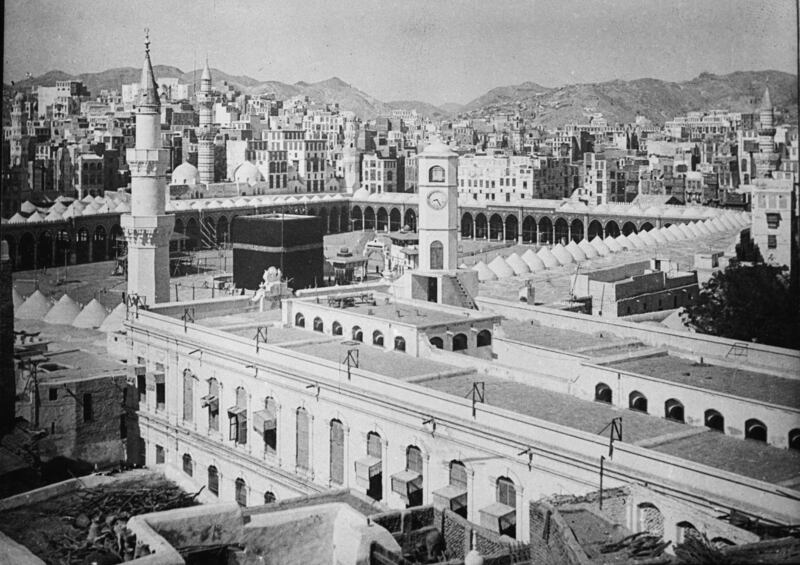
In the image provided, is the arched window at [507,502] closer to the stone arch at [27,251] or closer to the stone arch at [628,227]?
the stone arch at [27,251]

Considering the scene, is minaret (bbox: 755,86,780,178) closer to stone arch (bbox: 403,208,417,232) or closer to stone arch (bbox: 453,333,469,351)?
stone arch (bbox: 453,333,469,351)

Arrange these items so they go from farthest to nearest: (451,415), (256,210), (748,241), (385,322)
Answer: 1. (256,210)
2. (748,241)
3. (385,322)
4. (451,415)

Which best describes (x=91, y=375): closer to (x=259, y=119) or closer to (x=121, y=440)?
(x=121, y=440)

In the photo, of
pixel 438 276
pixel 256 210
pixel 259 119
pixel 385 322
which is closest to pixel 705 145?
pixel 256 210

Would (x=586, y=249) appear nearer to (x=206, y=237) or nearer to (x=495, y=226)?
(x=495, y=226)

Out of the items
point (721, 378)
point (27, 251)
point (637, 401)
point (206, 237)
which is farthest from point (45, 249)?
point (721, 378)

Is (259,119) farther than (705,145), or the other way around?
(259,119)
